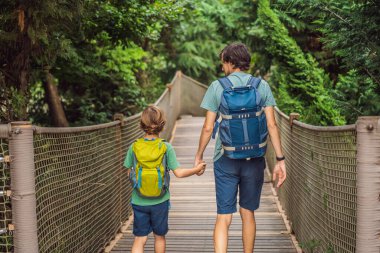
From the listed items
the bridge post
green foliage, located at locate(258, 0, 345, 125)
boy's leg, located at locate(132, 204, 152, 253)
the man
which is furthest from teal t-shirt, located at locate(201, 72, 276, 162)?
green foliage, located at locate(258, 0, 345, 125)

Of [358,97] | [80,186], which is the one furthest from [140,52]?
[80,186]

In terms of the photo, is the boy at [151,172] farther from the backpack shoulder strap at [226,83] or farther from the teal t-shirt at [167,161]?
the backpack shoulder strap at [226,83]

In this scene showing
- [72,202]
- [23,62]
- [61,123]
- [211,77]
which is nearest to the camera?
[72,202]

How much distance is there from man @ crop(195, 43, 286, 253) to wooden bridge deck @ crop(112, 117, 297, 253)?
1115mm

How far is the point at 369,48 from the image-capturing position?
4285mm

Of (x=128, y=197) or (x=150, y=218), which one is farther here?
(x=128, y=197)

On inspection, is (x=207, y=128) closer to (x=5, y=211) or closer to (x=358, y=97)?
(x=5, y=211)

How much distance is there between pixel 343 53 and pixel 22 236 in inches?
116

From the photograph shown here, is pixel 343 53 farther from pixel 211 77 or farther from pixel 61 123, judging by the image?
pixel 211 77

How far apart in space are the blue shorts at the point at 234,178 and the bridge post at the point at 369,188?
1.24m

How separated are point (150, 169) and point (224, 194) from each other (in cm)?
58

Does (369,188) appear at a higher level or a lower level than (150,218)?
higher

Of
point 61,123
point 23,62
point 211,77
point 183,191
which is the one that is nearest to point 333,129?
point 23,62

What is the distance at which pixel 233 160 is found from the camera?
12.5 feet
